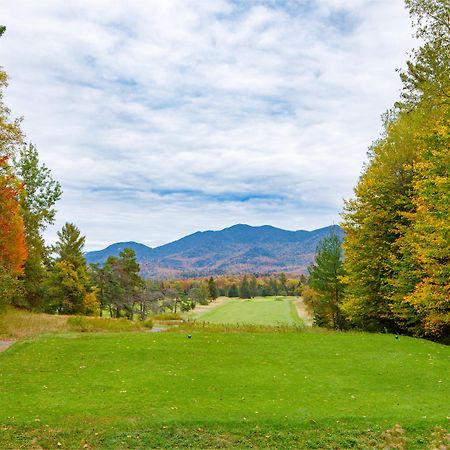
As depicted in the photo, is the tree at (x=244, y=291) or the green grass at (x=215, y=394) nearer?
the green grass at (x=215, y=394)

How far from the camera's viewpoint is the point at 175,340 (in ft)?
61.4

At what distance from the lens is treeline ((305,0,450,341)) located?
19.1 metres

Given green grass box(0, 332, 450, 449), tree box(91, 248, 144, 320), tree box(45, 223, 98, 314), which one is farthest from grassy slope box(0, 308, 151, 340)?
tree box(91, 248, 144, 320)

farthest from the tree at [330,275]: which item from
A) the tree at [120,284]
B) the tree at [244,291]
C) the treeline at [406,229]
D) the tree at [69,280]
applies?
the tree at [244,291]

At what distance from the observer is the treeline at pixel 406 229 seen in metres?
19.1

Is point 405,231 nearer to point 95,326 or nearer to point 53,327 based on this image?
point 95,326

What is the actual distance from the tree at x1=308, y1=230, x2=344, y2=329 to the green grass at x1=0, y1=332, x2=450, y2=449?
23071 mm

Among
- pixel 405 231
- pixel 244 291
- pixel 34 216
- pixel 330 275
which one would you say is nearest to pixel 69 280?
pixel 34 216

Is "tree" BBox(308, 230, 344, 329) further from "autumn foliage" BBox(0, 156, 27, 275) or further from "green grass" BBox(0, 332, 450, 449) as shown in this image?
"autumn foliage" BBox(0, 156, 27, 275)

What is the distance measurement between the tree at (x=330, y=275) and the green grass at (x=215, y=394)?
23.1 meters

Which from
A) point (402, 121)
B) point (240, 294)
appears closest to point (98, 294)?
point (402, 121)

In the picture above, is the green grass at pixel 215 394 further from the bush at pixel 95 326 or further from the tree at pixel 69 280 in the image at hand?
the tree at pixel 69 280

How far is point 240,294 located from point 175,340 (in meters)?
133

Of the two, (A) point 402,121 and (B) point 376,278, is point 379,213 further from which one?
(A) point 402,121
